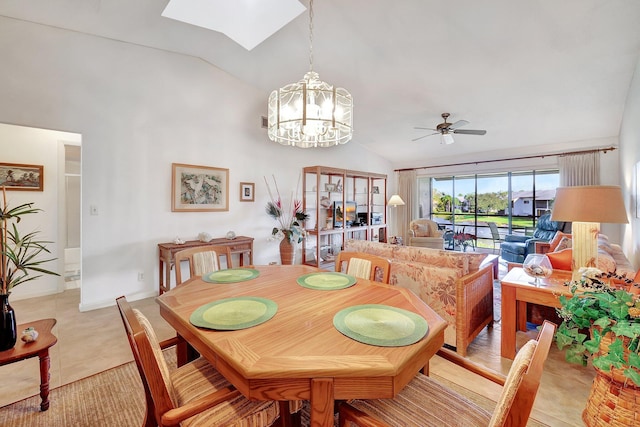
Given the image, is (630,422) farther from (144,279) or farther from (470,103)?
(144,279)

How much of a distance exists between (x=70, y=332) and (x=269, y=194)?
3057 millimetres

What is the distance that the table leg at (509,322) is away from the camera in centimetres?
221

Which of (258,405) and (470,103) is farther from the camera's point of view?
(470,103)

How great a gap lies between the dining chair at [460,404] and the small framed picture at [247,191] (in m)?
3.78

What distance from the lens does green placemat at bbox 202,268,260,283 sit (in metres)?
1.82

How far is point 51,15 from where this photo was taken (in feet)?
9.03

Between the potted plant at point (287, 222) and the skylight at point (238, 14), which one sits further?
the potted plant at point (287, 222)

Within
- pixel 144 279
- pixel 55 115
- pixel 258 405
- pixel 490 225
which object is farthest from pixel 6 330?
pixel 490 225

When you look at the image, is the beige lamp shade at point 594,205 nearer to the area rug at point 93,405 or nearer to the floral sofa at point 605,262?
the floral sofa at point 605,262

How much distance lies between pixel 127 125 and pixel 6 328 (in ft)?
8.42

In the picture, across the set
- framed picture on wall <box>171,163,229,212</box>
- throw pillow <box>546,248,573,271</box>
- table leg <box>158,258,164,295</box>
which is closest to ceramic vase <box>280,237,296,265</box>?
framed picture on wall <box>171,163,229,212</box>

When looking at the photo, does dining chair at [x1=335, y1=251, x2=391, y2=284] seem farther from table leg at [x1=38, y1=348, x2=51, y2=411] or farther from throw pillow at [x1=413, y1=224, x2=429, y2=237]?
throw pillow at [x1=413, y1=224, x2=429, y2=237]

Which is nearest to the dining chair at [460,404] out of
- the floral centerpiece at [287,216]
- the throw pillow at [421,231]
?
the floral centerpiece at [287,216]

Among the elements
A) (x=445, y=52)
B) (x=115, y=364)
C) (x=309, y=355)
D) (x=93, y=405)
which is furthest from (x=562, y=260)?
(x=115, y=364)
